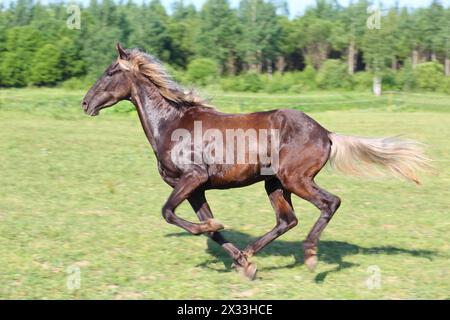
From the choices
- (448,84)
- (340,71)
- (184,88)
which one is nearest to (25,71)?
(340,71)

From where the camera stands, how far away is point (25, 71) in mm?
58594

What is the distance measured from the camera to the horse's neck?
6371mm

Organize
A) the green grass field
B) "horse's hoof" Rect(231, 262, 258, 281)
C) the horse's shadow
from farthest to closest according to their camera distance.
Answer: the horse's shadow, "horse's hoof" Rect(231, 262, 258, 281), the green grass field

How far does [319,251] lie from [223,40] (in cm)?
6626

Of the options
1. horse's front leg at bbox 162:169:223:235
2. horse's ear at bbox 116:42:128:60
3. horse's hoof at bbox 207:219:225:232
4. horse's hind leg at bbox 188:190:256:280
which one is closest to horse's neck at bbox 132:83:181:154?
horse's ear at bbox 116:42:128:60

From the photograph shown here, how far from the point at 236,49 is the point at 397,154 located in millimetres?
66396

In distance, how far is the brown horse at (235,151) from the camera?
6.08 meters

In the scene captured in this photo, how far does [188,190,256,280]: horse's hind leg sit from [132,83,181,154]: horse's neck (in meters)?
0.67

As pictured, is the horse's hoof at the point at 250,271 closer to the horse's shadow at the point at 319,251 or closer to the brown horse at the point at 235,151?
the brown horse at the point at 235,151

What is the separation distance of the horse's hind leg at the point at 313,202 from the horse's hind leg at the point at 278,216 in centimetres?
35

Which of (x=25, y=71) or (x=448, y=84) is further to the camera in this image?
(x=25, y=71)

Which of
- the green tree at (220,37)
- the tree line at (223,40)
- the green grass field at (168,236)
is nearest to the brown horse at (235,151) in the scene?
the green grass field at (168,236)

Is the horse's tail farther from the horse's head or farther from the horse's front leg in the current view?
the horse's head
